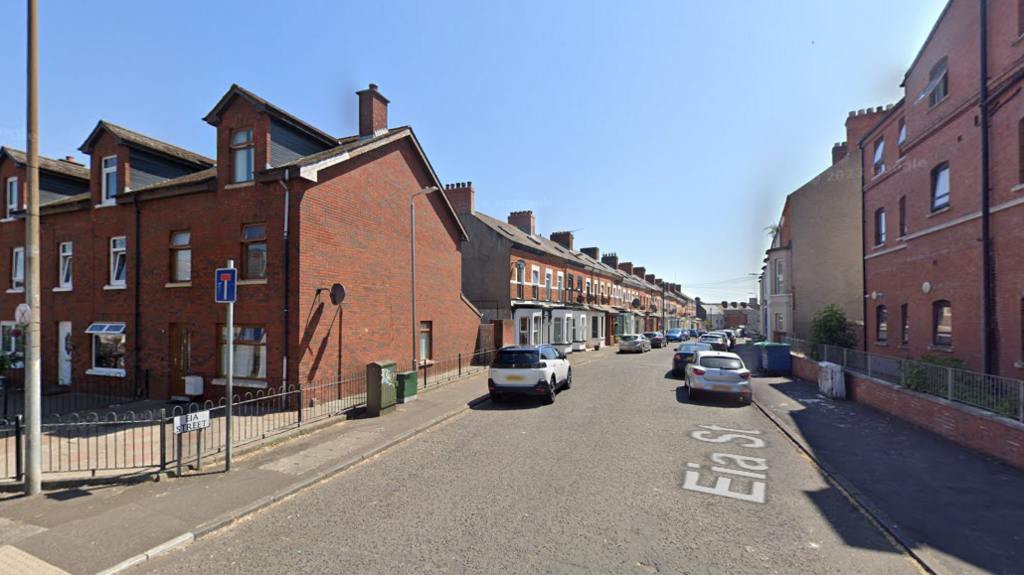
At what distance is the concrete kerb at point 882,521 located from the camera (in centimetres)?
458

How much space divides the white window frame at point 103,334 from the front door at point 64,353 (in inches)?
60.7

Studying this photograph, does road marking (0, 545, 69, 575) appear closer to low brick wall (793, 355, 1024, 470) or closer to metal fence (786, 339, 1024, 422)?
low brick wall (793, 355, 1024, 470)

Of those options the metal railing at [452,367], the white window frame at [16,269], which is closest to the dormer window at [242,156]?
the metal railing at [452,367]

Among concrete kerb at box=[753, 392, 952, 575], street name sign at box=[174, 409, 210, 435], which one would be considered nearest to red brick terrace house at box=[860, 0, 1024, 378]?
concrete kerb at box=[753, 392, 952, 575]

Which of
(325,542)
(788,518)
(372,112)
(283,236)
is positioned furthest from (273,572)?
(372,112)

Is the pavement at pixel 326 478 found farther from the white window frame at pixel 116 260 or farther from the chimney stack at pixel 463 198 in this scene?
the chimney stack at pixel 463 198

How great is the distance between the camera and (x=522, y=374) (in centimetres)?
1292

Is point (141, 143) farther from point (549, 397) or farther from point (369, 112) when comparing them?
point (549, 397)

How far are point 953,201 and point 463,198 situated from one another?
71.6 ft

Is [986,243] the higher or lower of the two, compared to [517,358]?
higher

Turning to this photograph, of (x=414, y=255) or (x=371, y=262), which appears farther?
(x=414, y=255)

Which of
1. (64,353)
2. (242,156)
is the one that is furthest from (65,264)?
(242,156)

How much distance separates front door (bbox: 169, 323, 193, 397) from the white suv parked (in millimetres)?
8799

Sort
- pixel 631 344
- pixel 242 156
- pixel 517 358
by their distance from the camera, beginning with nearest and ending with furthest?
1. pixel 242 156
2. pixel 517 358
3. pixel 631 344
